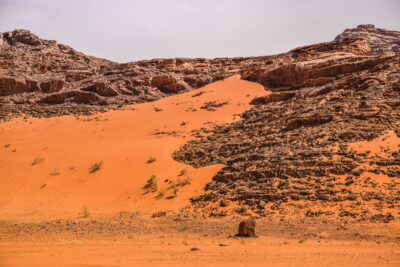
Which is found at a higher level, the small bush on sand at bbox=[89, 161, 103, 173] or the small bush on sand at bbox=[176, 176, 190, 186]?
the small bush on sand at bbox=[89, 161, 103, 173]

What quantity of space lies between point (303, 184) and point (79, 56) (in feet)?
160

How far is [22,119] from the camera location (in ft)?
108

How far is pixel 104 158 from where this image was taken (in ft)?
69.9

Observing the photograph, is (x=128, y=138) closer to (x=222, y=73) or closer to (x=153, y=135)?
(x=153, y=135)

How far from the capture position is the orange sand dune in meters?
15.6

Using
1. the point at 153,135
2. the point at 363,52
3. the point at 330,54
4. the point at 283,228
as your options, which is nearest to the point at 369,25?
the point at 363,52

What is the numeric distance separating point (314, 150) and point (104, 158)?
43.9ft

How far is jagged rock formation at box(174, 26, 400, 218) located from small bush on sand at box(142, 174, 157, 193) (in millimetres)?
2641

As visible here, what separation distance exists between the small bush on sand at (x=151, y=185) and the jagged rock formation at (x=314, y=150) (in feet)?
8.67

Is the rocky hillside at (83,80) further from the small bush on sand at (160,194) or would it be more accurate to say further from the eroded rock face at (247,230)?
the eroded rock face at (247,230)

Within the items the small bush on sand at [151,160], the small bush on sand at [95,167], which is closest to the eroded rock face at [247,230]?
the small bush on sand at [151,160]

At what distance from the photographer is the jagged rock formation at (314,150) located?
12.1 metres

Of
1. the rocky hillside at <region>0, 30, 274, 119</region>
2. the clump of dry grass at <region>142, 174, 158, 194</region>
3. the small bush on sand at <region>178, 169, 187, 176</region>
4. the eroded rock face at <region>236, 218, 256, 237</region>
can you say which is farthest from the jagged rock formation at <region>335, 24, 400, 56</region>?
the eroded rock face at <region>236, 218, 256, 237</region>

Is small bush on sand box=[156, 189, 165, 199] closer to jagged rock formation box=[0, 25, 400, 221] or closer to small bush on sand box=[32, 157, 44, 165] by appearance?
jagged rock formation box=[0, 25, 400, 221]
